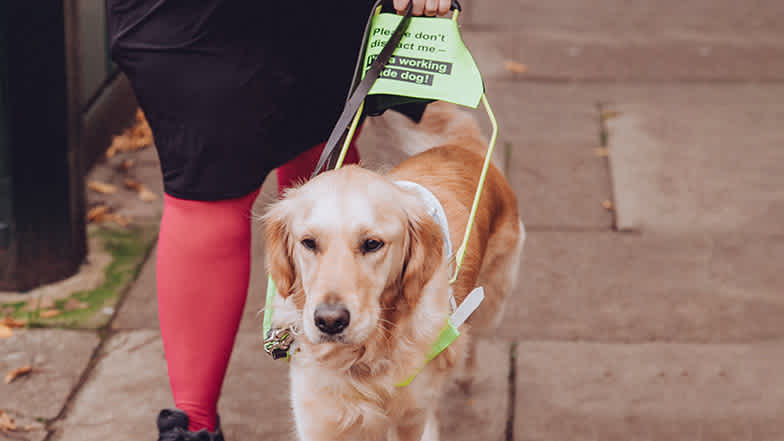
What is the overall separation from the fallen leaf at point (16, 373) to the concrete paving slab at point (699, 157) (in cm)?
274

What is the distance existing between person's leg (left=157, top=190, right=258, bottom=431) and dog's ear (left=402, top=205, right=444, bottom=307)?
56cm

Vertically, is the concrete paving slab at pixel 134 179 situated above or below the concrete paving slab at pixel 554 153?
below

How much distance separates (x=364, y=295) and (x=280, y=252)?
1.06 feet

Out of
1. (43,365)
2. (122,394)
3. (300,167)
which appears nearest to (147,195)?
(43,365)

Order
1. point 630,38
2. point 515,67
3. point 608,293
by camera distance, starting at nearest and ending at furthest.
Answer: point 608,293
point 515,67
point 630,38

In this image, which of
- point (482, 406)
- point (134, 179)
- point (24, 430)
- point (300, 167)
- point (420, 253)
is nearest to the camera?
point (420, 253)

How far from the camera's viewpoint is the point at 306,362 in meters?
2.46

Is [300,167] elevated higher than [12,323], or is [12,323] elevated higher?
[300,167]

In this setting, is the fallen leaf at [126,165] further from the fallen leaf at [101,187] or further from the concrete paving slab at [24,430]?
the concrete paving slab at [24,430]

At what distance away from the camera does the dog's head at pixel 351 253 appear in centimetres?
218

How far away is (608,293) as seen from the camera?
13.2 feet

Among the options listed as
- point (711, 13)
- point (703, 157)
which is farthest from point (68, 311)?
point (711, 13)

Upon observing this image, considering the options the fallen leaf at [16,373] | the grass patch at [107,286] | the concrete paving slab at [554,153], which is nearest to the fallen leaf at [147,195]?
the grass patch at [107,286]

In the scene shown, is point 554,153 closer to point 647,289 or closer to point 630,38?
point 647,289
